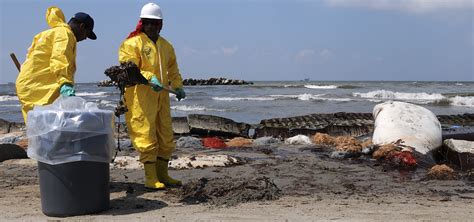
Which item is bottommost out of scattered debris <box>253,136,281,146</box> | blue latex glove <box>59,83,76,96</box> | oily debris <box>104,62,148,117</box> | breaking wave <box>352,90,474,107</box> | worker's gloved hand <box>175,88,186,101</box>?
breaking wave <box>352,90,474,107</box>

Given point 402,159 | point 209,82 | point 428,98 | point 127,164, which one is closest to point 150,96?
point 127,164

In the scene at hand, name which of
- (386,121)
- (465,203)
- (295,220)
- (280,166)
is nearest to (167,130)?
(295,220)

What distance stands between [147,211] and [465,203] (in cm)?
290

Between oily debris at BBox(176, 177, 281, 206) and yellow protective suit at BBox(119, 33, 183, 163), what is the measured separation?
513mm

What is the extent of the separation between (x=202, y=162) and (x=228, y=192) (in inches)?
76.1

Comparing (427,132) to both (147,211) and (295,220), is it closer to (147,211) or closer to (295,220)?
(295,220)

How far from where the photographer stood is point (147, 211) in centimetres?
418

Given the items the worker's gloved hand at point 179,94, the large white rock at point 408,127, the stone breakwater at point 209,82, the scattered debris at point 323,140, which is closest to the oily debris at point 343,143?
the scattered debris at point 323,140

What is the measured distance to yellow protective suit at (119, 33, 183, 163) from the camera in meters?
4.75

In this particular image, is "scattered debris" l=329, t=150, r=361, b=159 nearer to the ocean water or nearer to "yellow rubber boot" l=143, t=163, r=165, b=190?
"yellow rubber boot" l=143, t=163, r=165, b=190

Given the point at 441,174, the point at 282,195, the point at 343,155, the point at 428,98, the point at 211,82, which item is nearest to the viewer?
the point at 282,195

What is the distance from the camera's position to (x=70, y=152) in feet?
12.5

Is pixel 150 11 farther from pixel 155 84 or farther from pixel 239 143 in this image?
pixel 239 143

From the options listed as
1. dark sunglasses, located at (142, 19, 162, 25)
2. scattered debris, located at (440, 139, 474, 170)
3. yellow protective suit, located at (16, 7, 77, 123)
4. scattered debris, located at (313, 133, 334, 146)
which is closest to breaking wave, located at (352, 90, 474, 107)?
scattered debris, located at (313, 133, 334, 146)
